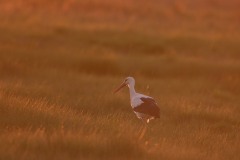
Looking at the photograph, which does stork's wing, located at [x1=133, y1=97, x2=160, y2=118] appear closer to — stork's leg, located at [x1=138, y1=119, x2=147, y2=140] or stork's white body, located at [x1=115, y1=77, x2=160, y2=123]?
stork's white body, located at [x1=115, y1=77, x2=160, y2=123]

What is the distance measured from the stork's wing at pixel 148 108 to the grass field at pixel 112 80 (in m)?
0.22

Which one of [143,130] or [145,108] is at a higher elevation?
[145,108]

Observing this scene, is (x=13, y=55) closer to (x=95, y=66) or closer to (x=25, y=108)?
(x=95, y=66)

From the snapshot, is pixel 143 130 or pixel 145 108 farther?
pixel 145 108

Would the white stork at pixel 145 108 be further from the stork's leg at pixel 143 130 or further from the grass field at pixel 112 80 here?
the grass field at pixel 112 80

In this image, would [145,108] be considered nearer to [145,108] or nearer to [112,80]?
[145,108]

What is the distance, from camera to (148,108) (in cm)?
1030

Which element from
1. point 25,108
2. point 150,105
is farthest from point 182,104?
point 25,108

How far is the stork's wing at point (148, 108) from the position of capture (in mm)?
10250

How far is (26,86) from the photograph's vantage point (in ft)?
41.3

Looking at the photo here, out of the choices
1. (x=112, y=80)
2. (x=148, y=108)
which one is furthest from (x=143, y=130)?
(x=112, y=80)

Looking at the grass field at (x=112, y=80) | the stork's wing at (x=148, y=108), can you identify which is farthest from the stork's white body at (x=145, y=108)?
the grass field at (x=112, y=80)

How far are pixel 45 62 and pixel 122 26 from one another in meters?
7.22

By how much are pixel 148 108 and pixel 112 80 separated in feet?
14.8
